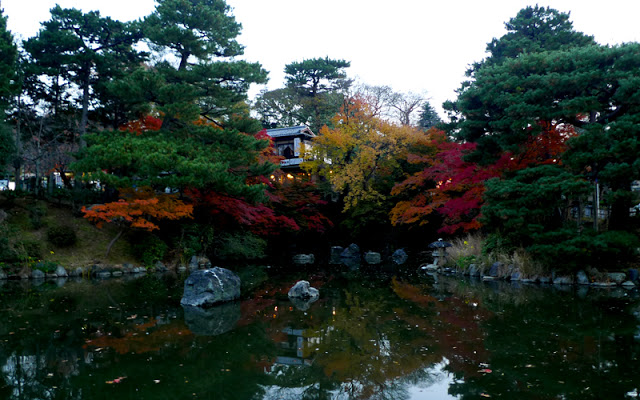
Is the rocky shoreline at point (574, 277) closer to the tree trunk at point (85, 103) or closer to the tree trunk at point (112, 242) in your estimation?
the tree trunk at point (112, 242)

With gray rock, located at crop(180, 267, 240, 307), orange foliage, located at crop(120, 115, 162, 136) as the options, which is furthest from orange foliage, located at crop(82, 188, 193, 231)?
gray rock, located at crop(180, 267, 240, 307)

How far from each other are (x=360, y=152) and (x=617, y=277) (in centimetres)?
1265

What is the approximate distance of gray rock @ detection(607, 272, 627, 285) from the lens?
11.7m

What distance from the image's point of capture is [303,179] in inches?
1009

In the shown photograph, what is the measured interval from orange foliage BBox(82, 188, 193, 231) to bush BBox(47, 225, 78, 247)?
0.83 m

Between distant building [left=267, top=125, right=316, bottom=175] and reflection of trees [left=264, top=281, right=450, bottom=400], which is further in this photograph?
distant building [left=267, top=125, right=316, bottom=175]

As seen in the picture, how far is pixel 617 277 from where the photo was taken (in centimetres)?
1177

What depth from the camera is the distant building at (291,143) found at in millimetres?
29297

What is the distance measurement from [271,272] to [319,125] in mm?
18386

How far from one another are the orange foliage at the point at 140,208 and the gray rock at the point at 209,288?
19.4 feet

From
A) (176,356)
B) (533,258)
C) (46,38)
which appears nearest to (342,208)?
(533,258)

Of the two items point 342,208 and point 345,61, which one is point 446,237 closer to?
point 342,208

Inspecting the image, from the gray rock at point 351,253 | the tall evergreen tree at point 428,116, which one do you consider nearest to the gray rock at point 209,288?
the gray rock at point 351,253

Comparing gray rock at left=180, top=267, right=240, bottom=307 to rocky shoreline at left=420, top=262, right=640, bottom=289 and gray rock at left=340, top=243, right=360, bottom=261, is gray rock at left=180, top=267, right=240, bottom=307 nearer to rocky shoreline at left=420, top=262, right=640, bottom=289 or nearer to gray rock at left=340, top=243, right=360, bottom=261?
rocky shoreline at left=420, top=262, right=640, bottom=289
